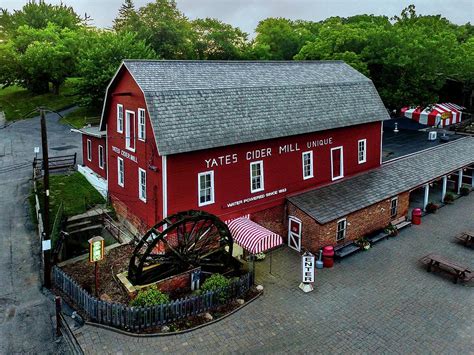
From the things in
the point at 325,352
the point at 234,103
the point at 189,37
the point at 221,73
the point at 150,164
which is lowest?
the point at 325,352

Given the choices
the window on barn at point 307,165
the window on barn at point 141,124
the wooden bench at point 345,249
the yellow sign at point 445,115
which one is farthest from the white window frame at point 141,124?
the yellow sign at point 445,115

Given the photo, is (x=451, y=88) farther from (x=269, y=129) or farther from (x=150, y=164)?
(x=150, y=164)

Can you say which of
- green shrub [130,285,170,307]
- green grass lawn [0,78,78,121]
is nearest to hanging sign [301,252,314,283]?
green shrub [130,285,170,307]

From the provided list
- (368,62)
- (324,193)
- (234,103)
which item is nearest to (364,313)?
(324,193)

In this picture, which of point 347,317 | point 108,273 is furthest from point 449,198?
point 108,273

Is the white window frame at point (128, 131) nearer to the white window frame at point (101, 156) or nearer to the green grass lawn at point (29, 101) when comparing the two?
the white window frame at point (101, 156)
